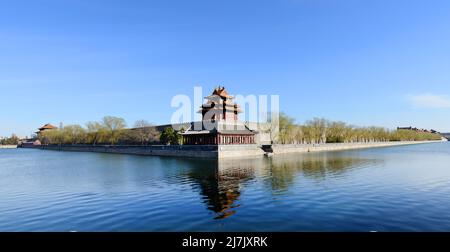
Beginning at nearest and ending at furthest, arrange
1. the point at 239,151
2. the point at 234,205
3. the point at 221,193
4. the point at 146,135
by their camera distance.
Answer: the point at 234,205
the point at 221,193
the point at 239,151
the point at 146,135

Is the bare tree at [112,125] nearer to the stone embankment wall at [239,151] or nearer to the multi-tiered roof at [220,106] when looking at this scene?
the multi-tiered roof at [220,106]

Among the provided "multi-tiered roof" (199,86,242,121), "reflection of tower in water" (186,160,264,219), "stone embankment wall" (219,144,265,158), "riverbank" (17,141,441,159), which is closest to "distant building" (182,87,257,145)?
"multi-tiered roof" (199,86,242,121)

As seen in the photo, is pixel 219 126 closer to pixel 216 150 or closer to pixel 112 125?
pixel 216 150

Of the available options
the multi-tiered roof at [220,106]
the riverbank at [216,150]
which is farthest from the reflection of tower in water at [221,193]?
the multi-tiered roof at [220,106]

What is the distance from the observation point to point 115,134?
98625 mm

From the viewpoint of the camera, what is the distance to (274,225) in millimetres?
13055

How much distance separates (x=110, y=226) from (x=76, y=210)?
14.5 feet

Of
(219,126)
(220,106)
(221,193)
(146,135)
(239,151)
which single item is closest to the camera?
(221,193)

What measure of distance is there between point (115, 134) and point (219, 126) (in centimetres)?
4871

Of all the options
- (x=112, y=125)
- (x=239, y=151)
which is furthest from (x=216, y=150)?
(x=112, y=125)

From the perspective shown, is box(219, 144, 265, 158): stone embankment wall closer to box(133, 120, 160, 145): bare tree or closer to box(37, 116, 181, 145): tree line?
box(37, 116, 181, 145): tree line

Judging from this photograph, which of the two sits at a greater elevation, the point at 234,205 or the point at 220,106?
the point at 220,106
